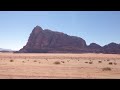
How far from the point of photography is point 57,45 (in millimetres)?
118688

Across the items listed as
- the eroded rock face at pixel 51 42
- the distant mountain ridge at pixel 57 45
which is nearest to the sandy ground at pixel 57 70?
the distant mountain ridge at pixel 57 45

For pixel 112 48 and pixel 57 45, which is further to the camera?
pixel 112 48

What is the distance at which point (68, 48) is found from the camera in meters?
116

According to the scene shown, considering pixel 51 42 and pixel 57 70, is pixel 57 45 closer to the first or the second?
pixel 51 42

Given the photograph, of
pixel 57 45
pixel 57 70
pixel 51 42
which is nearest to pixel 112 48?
pixel 57 45

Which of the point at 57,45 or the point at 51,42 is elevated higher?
the point at 51,42

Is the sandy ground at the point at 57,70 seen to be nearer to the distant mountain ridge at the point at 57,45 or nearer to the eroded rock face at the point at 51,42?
the distant mountain ridge at the point at 57,45

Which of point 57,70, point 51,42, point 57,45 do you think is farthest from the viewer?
point 51,42

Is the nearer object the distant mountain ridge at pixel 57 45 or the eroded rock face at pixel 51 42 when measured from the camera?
the distant mountain ridge at pixel 57 45

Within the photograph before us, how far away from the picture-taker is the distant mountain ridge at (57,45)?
11644 cm

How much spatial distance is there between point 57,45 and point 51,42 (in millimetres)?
3788

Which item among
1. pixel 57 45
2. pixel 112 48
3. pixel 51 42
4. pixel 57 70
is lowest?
pixel 57 70
